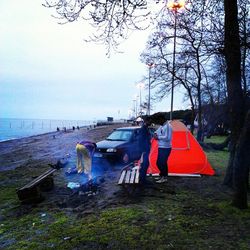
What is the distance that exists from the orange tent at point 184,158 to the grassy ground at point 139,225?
2.87 m

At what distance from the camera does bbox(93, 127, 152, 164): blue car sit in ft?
50.7

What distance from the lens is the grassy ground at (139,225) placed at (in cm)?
586

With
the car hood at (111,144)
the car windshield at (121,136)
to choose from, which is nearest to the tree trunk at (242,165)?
the car hood at (111,144)

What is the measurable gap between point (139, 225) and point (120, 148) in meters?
9.23

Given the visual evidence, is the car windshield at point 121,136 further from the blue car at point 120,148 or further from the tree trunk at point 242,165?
the tree trunk at point 242,165

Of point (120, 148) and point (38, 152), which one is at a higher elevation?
point (120, 148)

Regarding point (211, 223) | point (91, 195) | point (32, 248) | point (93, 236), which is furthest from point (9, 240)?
point (211, 223)

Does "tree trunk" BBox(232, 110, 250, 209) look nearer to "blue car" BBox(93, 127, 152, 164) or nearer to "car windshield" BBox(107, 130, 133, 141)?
"blue car" BBox(93, 127, 152, 164)

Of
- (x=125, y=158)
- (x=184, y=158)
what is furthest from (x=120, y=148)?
(x=184, y=158)

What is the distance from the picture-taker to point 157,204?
8.02m

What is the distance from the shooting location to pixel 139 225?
6.62 m

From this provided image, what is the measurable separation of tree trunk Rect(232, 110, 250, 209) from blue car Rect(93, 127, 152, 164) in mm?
7607

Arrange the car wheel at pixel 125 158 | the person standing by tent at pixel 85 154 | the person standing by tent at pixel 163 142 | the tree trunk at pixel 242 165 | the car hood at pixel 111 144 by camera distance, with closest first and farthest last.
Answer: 1. the tree trunk at pixel 242 165
2. the person standing by tent at pixel 163 142
3. the person standing by tent at pixel 85 154
4. the car wheel at pixel 125 158
5. the car hood at pixel 111 144

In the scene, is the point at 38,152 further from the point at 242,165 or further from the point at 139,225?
the point at 242,165
